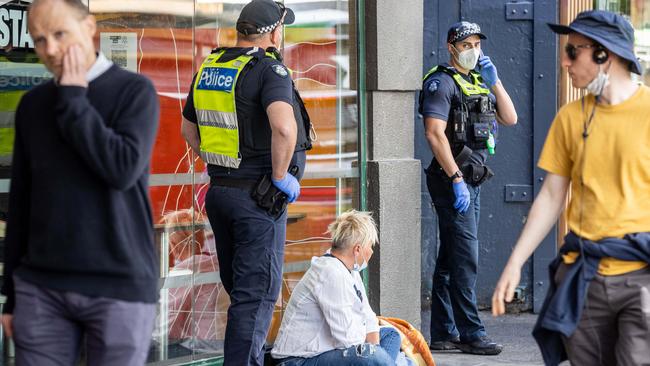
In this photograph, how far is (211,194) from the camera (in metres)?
5.71

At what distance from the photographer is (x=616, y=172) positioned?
4.27 meters

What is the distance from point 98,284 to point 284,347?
8.54 ft

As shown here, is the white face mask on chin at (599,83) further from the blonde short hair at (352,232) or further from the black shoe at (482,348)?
the black shoe at (482,348)

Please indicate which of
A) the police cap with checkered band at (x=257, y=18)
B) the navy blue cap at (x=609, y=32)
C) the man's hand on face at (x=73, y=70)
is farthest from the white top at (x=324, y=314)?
the man's hand on face at (x=73, y=70)

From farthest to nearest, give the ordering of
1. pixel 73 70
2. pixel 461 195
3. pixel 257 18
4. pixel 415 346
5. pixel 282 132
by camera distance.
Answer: pixel 461 195 → pixel 415 346 → pixel 257 18 → pixel 282 132 → pixel 73 70

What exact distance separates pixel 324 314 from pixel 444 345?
5.91 ft

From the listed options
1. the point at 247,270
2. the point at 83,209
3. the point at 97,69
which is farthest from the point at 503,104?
the point at 83,209

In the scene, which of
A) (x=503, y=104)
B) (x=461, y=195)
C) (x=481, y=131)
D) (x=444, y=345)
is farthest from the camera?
(x=503, y=104)

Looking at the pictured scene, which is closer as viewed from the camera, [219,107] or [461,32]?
[219,107]

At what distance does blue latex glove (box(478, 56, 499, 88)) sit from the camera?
757cm

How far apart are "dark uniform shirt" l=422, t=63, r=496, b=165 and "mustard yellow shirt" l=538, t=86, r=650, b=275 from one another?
2966mm

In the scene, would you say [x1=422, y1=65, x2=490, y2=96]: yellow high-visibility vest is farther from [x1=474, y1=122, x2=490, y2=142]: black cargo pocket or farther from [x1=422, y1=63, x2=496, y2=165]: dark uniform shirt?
[x1=474, y1=122, x2=490, y2=142]: black cargo pocket

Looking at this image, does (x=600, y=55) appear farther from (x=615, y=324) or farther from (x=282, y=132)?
(x=282, y=132)

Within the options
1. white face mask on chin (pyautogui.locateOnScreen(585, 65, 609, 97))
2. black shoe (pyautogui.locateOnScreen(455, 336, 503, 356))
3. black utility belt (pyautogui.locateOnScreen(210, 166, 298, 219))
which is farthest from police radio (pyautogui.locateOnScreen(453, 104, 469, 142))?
white face mask on chin (pyautogui.locateOnScreen(585, 65, 609, 97))
